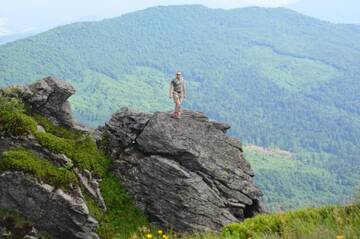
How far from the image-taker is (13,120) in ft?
100

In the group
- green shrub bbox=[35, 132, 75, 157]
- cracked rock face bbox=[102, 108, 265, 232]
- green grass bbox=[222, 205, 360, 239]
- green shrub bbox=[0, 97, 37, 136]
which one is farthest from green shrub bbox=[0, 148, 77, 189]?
green grass bbox=[222, 205, 360, 239]

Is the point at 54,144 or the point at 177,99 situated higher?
the point at 177,99

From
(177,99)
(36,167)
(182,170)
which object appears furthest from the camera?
(177,99)

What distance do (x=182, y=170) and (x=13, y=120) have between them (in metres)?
10.4

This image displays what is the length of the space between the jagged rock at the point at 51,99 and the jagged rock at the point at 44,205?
916 cm

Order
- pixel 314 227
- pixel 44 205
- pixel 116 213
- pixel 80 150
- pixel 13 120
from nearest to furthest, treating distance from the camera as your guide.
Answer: pixel 314 227, pixel 44 205, pixel 13 120, pixel 116 213, pixel 80 150

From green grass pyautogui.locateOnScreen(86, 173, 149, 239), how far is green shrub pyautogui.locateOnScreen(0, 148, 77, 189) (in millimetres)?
2227

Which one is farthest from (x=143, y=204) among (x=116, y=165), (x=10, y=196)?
(x=10, y=196)

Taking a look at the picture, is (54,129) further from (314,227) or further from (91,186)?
(314,227)

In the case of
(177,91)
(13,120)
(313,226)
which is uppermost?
(313,226)

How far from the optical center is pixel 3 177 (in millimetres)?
27062

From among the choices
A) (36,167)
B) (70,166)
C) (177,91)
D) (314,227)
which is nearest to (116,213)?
(70,166)

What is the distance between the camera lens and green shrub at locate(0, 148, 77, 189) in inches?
1079

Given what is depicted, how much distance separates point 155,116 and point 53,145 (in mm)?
8096
